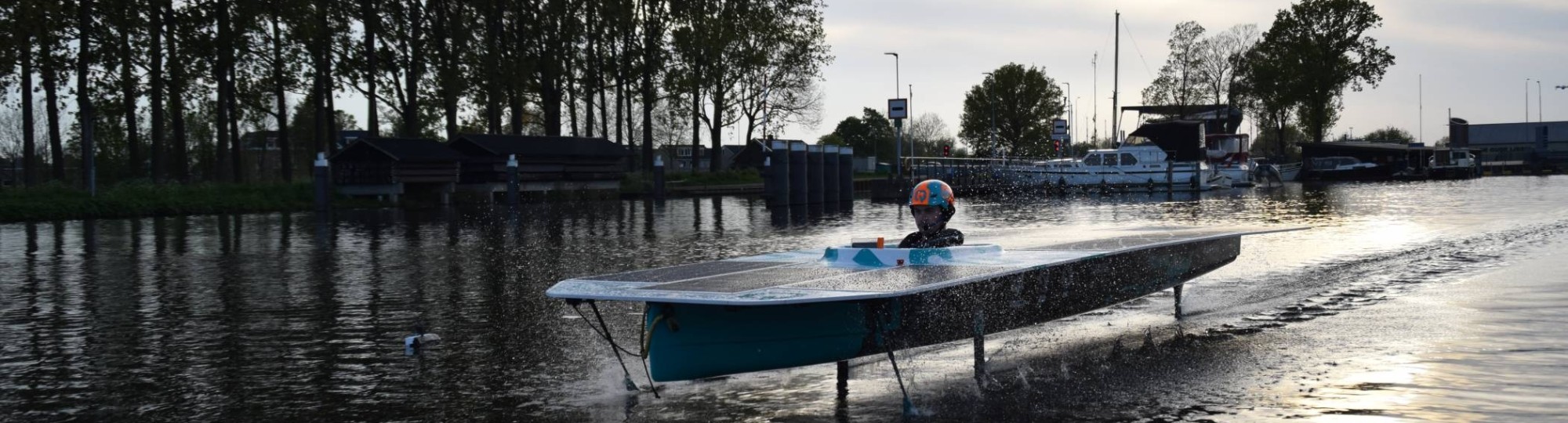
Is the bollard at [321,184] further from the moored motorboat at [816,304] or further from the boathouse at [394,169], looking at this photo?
the moored motorboat at [816,304]

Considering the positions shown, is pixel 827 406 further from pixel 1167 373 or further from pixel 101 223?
pixel 101 223

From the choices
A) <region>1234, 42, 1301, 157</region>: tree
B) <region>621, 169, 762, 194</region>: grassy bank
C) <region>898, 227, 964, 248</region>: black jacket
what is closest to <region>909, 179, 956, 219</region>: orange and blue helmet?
<region>898, 227, 964, 248</region>: black jacket

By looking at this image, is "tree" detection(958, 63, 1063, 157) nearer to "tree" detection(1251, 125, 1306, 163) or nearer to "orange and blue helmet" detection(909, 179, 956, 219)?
"tree" detection(1251, 125, 1306, 163)

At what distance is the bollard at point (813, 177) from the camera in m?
38.0

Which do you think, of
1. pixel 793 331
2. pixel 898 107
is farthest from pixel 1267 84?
pixel 793 331

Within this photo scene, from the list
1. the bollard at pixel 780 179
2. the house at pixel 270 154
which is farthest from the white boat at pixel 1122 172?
the house at pixel 270 154

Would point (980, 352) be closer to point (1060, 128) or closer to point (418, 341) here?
point (418, 341)

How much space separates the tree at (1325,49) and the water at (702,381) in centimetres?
5426

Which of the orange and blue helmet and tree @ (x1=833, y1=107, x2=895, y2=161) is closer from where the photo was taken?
the orange and blue helmet

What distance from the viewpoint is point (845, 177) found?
40.0 meters

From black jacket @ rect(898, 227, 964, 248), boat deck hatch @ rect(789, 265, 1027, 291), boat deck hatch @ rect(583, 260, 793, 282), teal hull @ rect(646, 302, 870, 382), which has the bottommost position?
teal hull @ rect(646, 302, 870, 382)

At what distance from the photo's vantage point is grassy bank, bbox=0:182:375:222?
97.9 ft

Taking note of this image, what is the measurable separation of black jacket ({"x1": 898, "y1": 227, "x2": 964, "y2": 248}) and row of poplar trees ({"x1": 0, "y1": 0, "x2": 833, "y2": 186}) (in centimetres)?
2833

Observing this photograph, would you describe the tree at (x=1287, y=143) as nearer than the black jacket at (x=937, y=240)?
No
